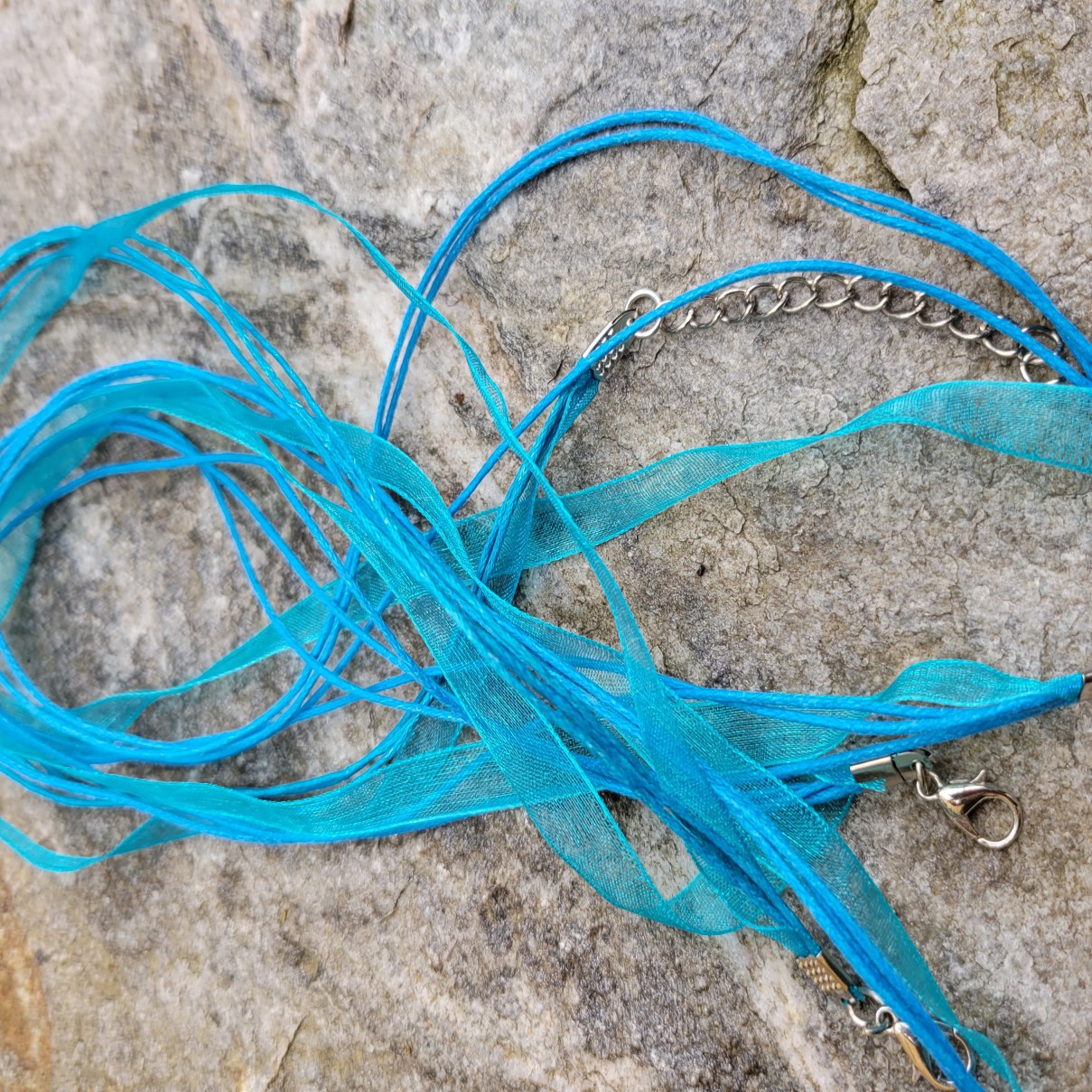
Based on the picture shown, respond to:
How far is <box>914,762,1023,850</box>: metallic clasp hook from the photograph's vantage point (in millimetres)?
958

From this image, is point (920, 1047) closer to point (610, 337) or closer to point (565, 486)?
point (565, 486)

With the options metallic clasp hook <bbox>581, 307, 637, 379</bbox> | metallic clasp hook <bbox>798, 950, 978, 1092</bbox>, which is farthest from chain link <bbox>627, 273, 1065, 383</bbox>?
metallic clasp hook <bbox>798, 950, 978, 1092</bbox>

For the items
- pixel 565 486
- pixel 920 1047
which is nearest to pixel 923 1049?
pixel 920 1047

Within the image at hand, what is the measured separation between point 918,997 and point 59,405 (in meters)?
1.34

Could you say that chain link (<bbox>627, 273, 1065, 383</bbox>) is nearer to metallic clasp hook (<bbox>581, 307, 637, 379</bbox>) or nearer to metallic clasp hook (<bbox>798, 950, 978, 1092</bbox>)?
metallic clasp hook (<bbox>581, 307, 637, 379</bbox>)

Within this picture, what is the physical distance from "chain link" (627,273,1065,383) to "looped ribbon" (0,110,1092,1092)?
3cm

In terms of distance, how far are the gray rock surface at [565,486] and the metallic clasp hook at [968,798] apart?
2 cm

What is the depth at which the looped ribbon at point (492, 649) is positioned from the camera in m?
0.98

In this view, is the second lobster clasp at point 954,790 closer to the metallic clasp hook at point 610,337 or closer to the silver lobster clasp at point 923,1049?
the silver lobster clasp at point 923,1049

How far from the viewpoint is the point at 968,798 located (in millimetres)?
957

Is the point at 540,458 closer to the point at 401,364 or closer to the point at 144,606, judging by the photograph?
the point at 401,364

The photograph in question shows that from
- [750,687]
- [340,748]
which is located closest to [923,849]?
[750,687]

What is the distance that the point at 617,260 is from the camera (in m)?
1.16

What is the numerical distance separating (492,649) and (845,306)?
0.57 metres
